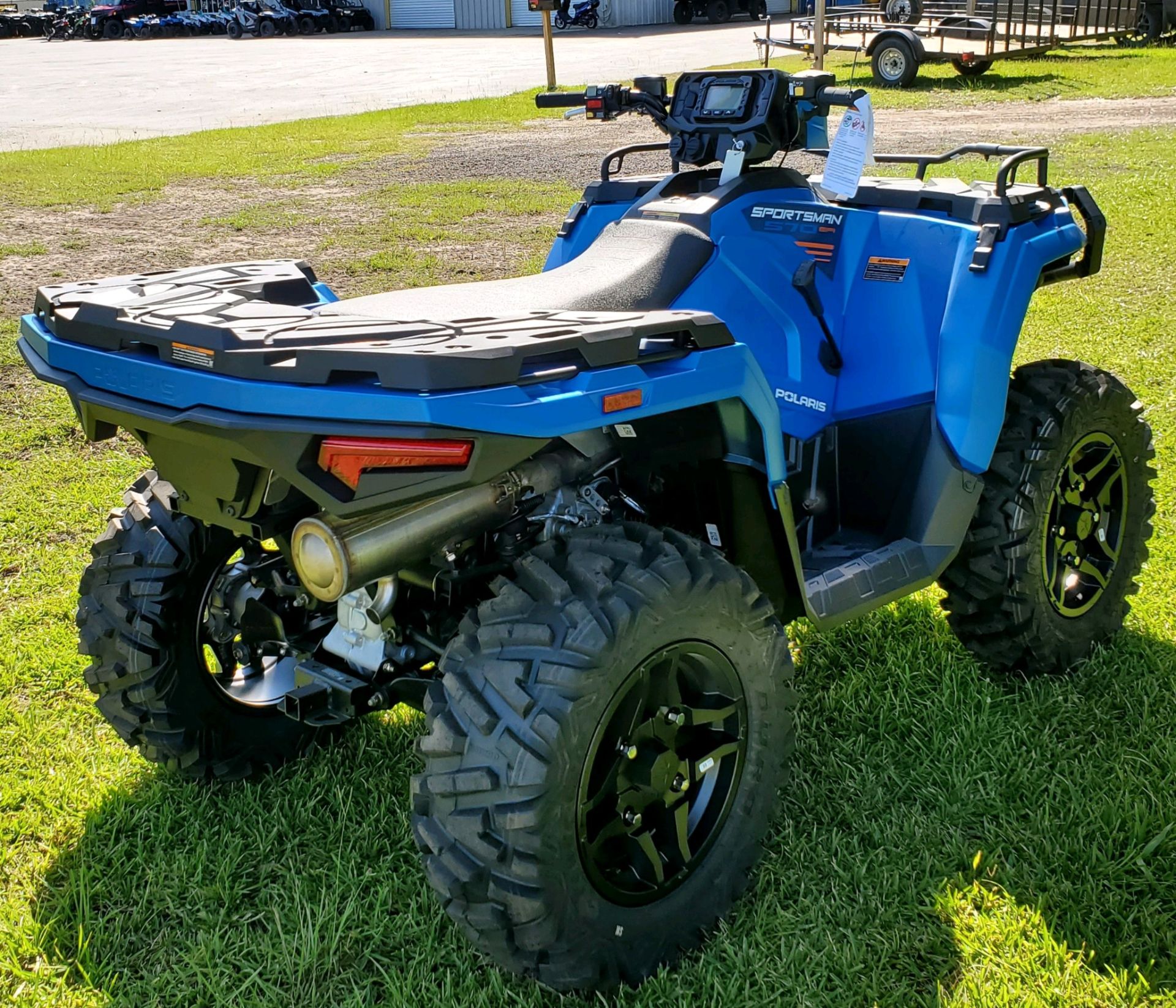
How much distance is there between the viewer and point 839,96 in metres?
3.14

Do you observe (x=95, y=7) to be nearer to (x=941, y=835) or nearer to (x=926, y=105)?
(x=926, y=105)

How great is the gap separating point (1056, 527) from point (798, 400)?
95 cm

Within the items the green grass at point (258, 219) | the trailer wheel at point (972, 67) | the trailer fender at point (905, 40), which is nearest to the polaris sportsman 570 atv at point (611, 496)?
the green grass at point (258, 219)

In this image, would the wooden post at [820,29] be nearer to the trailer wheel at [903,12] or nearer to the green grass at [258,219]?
the trailer wheel at [903,12]

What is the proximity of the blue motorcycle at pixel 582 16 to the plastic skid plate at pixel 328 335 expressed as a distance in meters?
45.7

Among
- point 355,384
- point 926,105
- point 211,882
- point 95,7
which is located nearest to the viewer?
point 355,384

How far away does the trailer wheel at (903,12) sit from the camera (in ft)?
74.9

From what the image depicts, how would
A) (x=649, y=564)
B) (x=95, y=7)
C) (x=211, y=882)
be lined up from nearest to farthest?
1. (x=649, y=564)
2. (x=211, y=882)
3. (x=95, y=7)

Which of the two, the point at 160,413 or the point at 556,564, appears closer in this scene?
the point at 160,413

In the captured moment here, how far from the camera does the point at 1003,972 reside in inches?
97.1

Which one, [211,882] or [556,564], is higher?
[556,564]

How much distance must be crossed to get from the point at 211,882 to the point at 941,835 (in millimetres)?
1794

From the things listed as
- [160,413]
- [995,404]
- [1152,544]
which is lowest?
[1152,544]

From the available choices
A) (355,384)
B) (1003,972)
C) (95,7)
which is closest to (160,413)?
(355,384)
